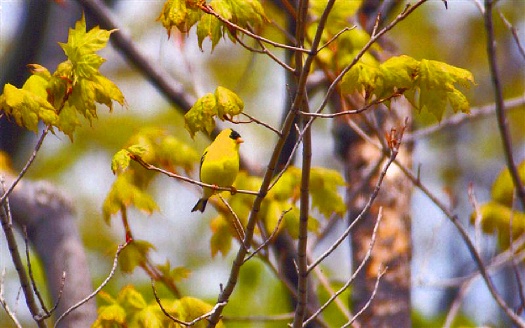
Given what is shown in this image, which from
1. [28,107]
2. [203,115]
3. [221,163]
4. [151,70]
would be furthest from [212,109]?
[151,70]

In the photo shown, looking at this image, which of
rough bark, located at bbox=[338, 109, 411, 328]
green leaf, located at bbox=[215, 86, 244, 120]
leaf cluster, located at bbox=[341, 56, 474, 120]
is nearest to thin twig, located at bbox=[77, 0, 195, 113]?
rough bark, located at bbox=[338, 109, 411, 328]

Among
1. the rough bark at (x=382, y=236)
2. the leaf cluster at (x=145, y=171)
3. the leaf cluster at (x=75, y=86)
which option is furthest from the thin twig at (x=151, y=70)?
the leaf cluster at (x=75, y=86)

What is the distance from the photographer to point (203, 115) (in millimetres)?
2676

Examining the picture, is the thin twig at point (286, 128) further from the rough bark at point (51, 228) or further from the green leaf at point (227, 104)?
the rough bark at point (51, 228)

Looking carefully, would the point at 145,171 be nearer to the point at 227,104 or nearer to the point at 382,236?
the point at 227,104

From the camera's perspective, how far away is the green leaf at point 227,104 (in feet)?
8.62

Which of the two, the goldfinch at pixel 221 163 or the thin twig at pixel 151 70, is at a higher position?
the thin twig at pixel 151 70

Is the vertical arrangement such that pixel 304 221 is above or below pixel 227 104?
below

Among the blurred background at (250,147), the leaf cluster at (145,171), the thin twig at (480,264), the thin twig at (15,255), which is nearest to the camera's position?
the thin twig at (15,255)

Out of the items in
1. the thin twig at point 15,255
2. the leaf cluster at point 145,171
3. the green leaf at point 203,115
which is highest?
the green leaf at point 203,115

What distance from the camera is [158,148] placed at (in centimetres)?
395

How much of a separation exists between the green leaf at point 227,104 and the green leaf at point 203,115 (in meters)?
0.03

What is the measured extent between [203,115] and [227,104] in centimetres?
11

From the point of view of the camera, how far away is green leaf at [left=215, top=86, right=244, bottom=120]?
103 inches
